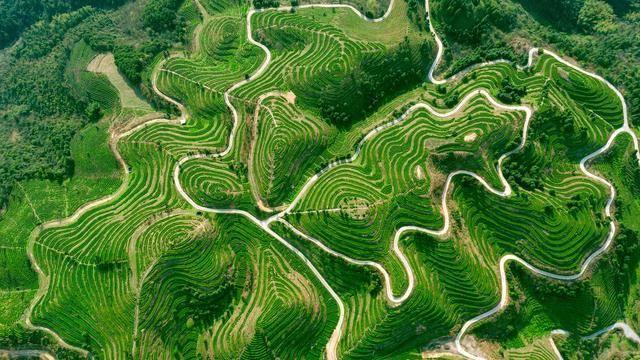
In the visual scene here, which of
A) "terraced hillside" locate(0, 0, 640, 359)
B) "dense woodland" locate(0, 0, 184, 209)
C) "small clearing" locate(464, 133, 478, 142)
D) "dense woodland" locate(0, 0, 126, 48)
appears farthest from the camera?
"dense woodland" locate(0, 0, 126, 48)

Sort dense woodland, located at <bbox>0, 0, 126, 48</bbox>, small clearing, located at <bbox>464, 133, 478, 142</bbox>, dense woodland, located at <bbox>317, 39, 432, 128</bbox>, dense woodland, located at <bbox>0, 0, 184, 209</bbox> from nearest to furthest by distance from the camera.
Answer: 1. small clearing, located at <bbox>464, 133, 478, 142</bbox>
2. dense woodland, located at <bbox>317, 39, 432, 128</bbox>
3. dense woodland, located at <bbox>0, 0, 184, 209</bbox>
4. dense woodland, located at <bbox>0, 0, 126, 48</bbox>

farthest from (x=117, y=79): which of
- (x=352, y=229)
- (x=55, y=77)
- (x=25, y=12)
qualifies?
(x=352, y=229)

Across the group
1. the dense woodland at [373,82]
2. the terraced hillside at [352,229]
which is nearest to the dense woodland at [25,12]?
the terraced hillside at [352,229]

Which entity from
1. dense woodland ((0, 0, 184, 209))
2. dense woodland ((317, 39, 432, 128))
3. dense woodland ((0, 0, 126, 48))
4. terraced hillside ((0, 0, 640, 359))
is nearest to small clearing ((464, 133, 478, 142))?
terraced hillside ((0, 0, 640, 359))

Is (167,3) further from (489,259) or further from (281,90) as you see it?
(489,259)

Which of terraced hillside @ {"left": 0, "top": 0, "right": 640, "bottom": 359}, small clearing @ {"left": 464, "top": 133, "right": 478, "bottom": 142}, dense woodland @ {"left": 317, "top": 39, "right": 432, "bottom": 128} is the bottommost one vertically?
terraced hillside @ {"left": 0, "top": 0, "right": 640, "bottom": 359}

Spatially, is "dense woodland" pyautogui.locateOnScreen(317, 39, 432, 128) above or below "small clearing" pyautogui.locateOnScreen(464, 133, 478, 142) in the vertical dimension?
above

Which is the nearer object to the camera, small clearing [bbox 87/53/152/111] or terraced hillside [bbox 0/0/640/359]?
terraced hillside [bbox 0/0/640/359]

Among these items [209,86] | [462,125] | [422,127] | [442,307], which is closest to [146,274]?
[209,86]

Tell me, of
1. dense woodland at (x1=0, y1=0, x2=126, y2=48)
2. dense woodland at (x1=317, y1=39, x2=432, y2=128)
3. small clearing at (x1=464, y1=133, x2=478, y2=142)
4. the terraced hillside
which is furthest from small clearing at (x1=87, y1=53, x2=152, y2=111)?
small clearing at (x1=464, y1=133, x2=478, y2=142)

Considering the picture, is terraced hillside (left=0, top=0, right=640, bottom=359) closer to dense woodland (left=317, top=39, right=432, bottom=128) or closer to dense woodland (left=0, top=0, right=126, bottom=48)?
dense woodland (left=317, top=39, right=432, bottom=128)
